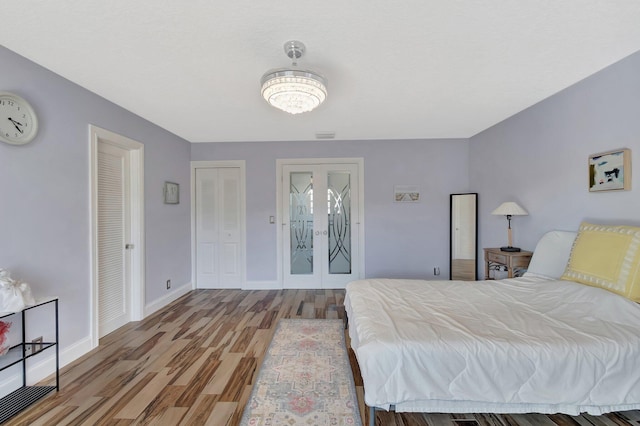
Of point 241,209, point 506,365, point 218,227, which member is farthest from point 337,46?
point 218,227

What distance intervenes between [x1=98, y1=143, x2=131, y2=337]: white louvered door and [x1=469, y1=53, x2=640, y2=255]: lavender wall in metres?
4.63

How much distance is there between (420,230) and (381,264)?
0.84 meters

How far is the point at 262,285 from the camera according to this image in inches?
170

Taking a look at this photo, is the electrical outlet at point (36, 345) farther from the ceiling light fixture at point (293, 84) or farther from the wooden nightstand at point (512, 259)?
the wooden nightstand at point (512, 259)

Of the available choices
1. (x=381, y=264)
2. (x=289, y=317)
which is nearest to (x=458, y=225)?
(x=381, y=264)

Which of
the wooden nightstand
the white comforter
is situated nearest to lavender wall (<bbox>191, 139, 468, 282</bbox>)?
the wooden nightstand

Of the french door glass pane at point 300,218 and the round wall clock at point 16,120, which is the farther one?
the french door glass pane at point 300,218

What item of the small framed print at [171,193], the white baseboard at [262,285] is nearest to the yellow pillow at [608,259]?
the white baseboard at [262,285]

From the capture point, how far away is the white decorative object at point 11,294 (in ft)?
5.31

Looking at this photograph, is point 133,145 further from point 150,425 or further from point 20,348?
point 150,425

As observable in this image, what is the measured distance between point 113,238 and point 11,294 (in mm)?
1304

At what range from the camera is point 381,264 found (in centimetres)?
427

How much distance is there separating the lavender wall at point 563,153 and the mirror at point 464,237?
0.21m

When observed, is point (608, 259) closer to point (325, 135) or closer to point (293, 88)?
point (293, 88)
